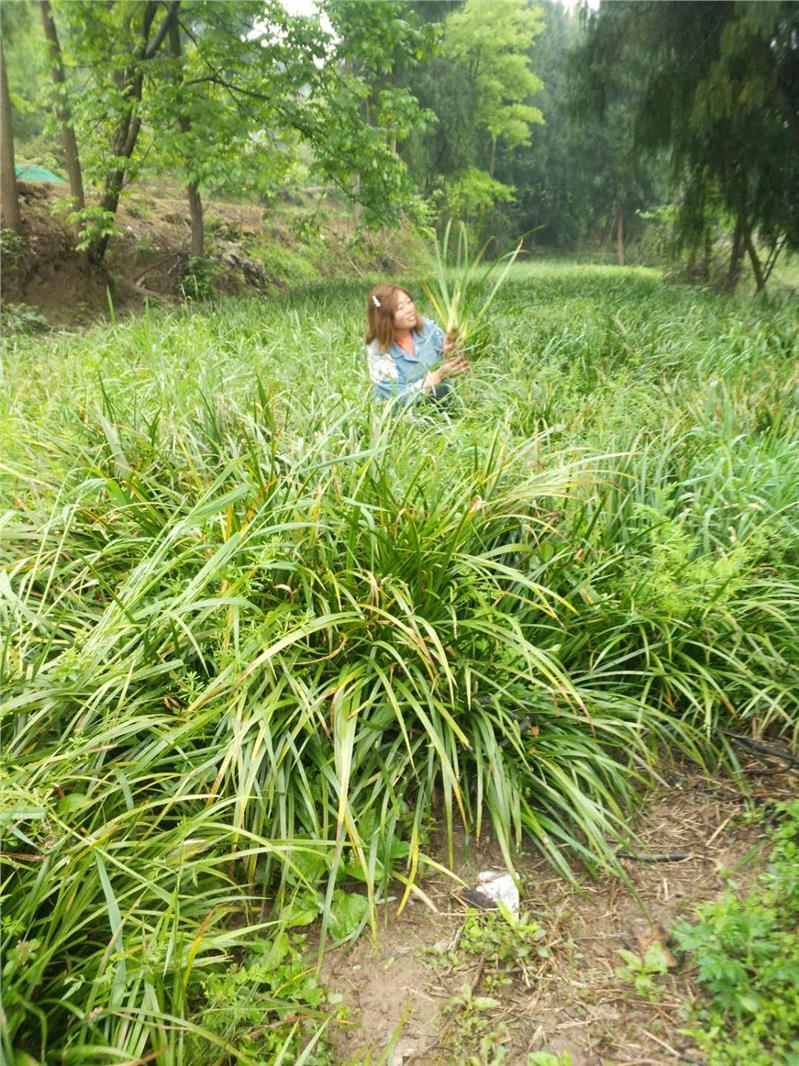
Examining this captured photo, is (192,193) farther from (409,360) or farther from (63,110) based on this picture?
(409,360)

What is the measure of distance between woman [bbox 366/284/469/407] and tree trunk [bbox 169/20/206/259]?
591 centimetres

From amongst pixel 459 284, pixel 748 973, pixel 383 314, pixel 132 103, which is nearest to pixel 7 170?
pixel 132 103

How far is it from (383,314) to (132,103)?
22.7 feet

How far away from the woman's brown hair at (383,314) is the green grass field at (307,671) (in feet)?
3.71

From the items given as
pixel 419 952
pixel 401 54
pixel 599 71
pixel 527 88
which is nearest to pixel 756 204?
pixel 599 71

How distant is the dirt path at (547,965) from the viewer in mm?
1276

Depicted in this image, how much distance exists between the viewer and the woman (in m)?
3.76

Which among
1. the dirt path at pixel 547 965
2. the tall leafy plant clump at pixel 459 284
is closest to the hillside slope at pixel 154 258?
the tall leafy plant clump at pixel 459 284

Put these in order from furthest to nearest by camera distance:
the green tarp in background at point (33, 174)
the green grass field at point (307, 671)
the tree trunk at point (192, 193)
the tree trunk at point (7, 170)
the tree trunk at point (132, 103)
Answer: the green tarp in background at point (33, 174) < the tree trunk at point (192, 193) < the tree trunk at point (7, 170) < the tree trunk at point (132, 103) < the green grass field at point (307, 671)

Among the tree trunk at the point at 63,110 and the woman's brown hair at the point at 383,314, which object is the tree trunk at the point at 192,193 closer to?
the tree trunk at the point at 63,110

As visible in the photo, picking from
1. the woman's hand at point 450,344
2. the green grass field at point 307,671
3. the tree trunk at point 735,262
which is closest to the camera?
the green grass field at point 307,671

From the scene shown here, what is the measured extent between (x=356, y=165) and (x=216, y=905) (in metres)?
9.65

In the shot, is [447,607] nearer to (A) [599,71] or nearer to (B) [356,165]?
(B) [356,165]

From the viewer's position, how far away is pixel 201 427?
2.81m
